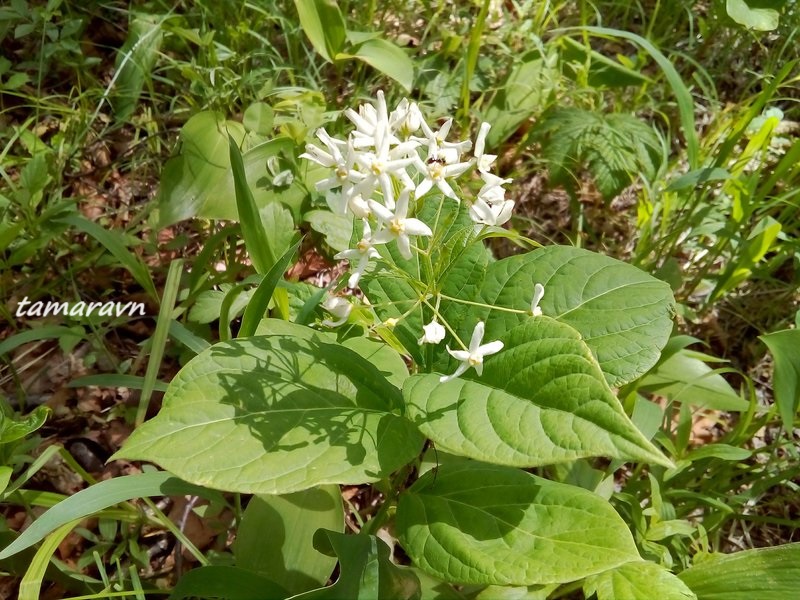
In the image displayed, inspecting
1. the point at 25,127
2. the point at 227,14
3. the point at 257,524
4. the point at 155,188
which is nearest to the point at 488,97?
the point at 227,14

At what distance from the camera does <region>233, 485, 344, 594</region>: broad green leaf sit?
4.89 ft

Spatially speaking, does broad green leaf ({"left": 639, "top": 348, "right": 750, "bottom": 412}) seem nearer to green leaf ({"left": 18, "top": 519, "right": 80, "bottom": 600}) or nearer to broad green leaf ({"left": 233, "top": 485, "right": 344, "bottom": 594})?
broad green leaf ({"left": 233, "top": 485, "right": 344, "bottom": 594})

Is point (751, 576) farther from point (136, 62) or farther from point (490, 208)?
point (136, 62)

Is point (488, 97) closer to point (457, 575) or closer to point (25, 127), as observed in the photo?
point (25, 127)

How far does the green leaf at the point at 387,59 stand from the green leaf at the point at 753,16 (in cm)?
115

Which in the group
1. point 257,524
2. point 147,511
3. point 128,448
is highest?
point 128,448

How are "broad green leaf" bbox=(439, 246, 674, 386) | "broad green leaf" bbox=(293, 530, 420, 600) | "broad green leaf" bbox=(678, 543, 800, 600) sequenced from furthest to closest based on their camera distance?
"broad green leaf" bbox=(678, 543, 800, 600)
"broad green leaf" bbox=(439, 246, 674, 386)
"broad green leaf" bbox=(293, 530, 420, 600)

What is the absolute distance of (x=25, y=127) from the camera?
2.50 meters

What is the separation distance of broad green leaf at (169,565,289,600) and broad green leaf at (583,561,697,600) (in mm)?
685

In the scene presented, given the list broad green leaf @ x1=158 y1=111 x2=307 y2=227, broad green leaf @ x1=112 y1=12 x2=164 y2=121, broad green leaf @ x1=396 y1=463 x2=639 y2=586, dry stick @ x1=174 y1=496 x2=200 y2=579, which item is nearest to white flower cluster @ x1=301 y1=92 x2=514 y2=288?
broad green leaf @ x1=396 y1=463 x2=639 y2=586

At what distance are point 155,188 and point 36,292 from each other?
63 cm

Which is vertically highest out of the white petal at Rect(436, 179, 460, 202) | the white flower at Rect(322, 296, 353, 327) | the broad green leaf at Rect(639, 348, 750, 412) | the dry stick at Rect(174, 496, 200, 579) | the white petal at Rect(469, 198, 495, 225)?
the white petal at Rect(436, 179, 460, 202)

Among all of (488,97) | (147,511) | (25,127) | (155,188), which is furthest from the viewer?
(488,97)

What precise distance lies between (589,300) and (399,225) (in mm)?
477
